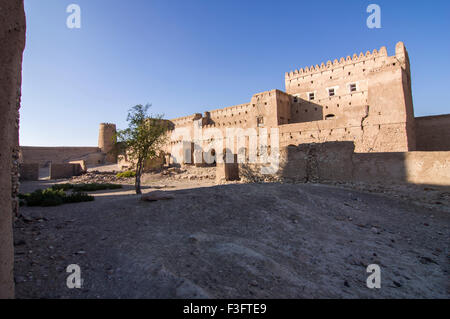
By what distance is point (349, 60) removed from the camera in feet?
93.7

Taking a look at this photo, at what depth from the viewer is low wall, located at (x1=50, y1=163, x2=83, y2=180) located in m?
25.5

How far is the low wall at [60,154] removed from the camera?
40.5 meters

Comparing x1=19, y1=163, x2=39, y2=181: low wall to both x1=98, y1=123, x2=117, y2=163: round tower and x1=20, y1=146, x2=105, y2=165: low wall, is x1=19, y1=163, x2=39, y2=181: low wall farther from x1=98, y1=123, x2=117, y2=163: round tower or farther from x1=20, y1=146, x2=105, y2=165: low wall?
x1=98, y1=123, x2=117, y2=163: round tower

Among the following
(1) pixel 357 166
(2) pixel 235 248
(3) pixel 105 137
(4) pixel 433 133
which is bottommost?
(2) pixel 235 248

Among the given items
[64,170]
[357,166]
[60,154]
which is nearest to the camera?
[357,166]

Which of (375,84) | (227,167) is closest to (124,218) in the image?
(227,167)

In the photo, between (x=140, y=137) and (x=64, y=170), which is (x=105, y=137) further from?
(x=140, y=137)

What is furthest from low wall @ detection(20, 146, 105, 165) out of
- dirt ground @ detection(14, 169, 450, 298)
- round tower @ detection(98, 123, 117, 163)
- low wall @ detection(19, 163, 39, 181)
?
dirt ground @ detection(14, 169, 450, 298)

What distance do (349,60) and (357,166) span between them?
23.2 meters

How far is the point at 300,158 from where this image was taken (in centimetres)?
1242

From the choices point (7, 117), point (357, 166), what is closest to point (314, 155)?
point (357, 166)

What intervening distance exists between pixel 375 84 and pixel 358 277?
2023cm

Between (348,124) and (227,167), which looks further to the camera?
(348,124)
